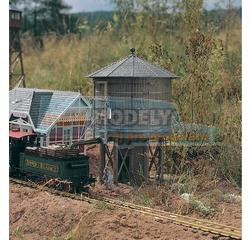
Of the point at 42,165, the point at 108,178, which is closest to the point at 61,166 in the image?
the point at 42,165

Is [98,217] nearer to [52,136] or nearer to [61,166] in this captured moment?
[61,166]

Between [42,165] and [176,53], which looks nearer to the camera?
[42,165]

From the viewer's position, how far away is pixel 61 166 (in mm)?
15289

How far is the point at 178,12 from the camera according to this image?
25.0 metres

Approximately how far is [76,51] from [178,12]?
261 inches

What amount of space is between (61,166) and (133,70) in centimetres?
346

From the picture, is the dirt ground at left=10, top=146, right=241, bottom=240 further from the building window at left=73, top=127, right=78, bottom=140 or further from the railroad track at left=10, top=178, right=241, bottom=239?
the building window at left=73, top=127, right=78, bottom=140

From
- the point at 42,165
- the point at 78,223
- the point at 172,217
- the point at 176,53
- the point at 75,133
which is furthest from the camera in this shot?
the point at 176,53

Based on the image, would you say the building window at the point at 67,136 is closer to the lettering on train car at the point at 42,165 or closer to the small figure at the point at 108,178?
the lettering on train car at the point at 42,165

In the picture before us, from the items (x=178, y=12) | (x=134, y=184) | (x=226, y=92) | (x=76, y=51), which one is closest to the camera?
(x=134, y=184)

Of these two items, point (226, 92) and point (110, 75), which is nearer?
point (110, 75)

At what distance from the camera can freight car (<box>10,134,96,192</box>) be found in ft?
50.3

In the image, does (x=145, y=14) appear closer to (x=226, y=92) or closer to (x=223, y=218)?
(x=226, y=92)
